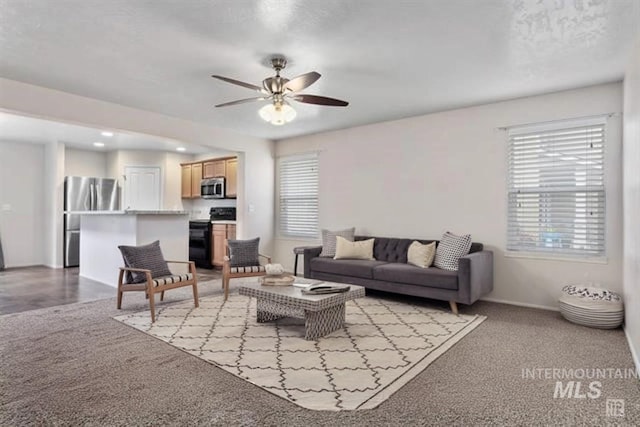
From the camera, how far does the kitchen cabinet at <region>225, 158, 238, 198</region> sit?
724 cm

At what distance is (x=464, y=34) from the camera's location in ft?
9.28

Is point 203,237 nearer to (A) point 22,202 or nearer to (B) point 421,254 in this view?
Answer: (A) point 22,202

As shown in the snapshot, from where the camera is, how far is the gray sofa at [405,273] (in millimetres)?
3922

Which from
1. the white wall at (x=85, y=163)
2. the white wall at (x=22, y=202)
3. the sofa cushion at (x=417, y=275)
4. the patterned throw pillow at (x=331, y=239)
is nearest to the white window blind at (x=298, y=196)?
the patterned throw pillow at (x=331, y=239)

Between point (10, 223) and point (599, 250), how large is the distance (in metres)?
9.51

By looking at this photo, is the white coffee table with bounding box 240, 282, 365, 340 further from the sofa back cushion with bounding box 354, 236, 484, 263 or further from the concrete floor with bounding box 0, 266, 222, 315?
the concrete floor with bounding box 0, 266, 222, 315

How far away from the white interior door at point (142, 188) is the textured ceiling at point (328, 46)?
398cm

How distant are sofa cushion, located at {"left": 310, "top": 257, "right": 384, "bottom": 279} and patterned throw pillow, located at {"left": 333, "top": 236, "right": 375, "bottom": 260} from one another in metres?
0.12

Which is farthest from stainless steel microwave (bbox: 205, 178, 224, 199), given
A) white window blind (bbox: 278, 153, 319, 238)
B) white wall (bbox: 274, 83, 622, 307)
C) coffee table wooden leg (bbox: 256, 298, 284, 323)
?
coffee table wooden leg (bbox: 256, 298, 284, 323)

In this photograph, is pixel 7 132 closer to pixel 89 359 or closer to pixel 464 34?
pixel 89 359

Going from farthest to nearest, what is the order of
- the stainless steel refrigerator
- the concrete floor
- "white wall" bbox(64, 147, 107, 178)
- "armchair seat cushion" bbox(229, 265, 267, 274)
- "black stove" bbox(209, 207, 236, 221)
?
"white wall" bbox(64, 147, 107, 178), "black stove" bbox(209, 207, 236, 221), the stainless steel refrigerator, "armchair seat cushion" bbox(229, 265, 267, 274), the concrete floor

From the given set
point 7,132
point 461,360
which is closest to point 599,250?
point 461,360

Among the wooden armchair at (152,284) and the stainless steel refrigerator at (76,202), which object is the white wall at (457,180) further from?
the stainless steel refrigerator at (76,202)

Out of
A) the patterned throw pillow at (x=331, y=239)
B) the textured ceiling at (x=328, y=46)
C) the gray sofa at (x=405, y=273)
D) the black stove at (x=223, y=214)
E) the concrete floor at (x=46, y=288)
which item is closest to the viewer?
the textured ceiling at (x=328, y=46)
